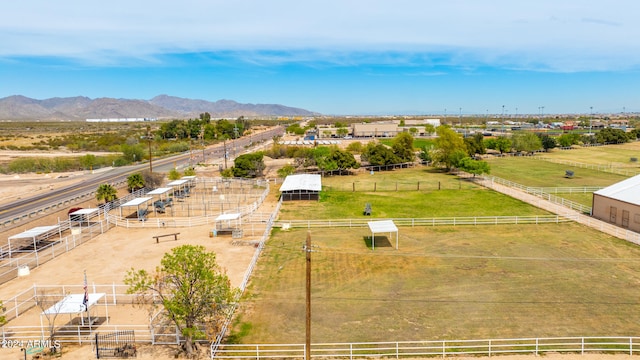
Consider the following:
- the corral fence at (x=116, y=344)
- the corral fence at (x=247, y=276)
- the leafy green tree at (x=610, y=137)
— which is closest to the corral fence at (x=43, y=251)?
the corral fence at (x=116, y=344)

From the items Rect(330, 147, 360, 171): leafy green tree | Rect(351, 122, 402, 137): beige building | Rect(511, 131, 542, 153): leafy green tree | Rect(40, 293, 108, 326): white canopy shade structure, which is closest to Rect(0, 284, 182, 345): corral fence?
Rect(40, 293, 108, 326): white canopy shade structure

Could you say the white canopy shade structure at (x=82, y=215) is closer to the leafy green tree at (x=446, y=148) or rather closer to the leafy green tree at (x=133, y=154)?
the leafy green tree at (x=133, y=154)

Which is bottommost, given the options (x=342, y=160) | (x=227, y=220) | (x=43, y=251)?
(x=43, y=251)

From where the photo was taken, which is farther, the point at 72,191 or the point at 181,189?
the point at 181,189

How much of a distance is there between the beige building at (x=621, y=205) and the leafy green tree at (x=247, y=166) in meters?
43.4

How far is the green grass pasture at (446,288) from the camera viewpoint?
1883 cm

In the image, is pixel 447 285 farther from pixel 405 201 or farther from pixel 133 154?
pixel 133 154

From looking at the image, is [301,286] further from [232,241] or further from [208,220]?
[208,220]

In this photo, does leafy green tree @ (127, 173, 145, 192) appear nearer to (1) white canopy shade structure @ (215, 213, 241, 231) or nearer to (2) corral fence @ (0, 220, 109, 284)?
(2) corral fence @ (0, 220, 109, 284)

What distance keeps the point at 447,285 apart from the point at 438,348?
278 inches

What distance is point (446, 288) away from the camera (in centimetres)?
2325

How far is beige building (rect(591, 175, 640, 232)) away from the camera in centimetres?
3438

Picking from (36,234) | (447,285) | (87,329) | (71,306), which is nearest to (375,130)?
(36,234)

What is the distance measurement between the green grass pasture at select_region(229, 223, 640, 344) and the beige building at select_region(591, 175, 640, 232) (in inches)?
148
